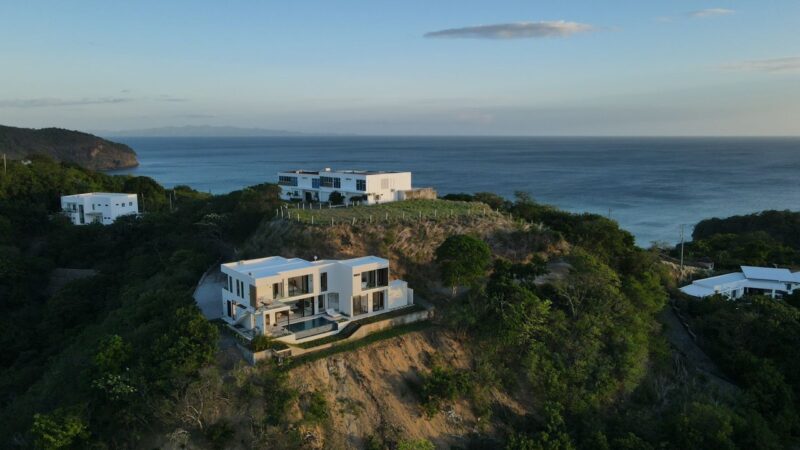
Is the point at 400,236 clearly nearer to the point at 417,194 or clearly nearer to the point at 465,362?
the point at 465,362

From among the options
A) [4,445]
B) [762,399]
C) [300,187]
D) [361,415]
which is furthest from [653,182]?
[4,445]

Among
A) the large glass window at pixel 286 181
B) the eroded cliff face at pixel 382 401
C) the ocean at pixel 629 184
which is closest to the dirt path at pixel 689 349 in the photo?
the eroded cliff face at pixel 382 401

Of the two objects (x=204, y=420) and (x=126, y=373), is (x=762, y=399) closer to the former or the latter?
(x=204, y=420)

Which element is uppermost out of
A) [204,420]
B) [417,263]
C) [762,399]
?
[417,263]

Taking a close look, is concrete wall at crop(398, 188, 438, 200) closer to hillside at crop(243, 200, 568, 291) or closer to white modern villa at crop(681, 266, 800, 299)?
hillside at crop(243, 200, 568, 291)

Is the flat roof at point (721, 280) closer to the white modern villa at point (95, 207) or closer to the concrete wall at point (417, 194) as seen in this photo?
the concrete wall at point (417, 194)
